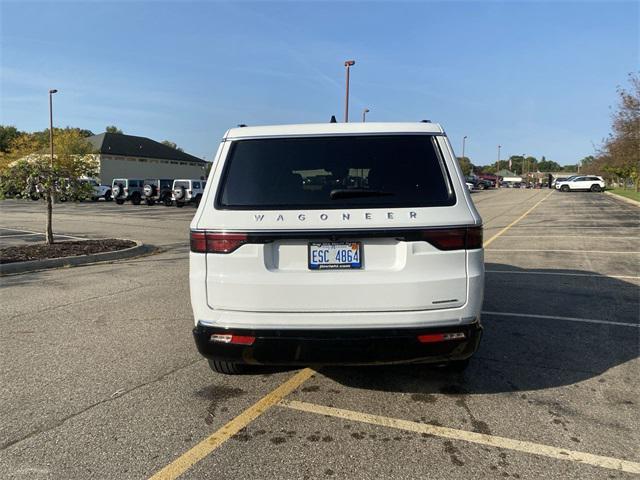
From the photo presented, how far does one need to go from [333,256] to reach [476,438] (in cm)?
140

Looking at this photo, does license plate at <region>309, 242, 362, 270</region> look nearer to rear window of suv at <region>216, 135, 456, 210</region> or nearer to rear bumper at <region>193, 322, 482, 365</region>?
rear window of suv at <region>216, 135, 456, 210</region>

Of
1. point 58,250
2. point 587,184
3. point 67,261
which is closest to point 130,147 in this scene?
point 587,184

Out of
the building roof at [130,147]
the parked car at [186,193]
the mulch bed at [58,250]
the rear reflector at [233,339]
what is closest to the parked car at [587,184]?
the parked car at [186,193]

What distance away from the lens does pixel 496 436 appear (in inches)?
119

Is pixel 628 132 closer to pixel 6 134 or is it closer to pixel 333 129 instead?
pixel 333 129

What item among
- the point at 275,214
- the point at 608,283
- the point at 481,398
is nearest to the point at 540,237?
the point at 608,283

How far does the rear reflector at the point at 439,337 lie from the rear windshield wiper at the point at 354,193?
92 centimetres

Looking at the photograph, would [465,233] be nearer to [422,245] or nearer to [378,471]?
[422,245]

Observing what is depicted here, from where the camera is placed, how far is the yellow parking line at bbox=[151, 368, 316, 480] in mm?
2698

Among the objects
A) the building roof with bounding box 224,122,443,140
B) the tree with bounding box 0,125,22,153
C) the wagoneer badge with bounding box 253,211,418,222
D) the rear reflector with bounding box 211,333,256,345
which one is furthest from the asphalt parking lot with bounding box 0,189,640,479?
the tree with bounding box 0,125,22,153

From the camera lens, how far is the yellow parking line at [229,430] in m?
2.70

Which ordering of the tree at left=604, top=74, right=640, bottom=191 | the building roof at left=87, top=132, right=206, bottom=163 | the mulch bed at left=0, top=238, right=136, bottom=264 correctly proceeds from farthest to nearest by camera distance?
the building roof at left=87, top=132, right=206, bottom=163, the tree at left=604, top=74, right=640, bottom=191, the mulch bed at left=0, top=238, right=136, bottom=264

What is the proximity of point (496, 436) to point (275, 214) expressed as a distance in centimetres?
192

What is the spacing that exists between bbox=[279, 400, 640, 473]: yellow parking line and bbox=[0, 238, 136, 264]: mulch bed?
8.01 m
